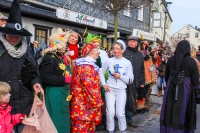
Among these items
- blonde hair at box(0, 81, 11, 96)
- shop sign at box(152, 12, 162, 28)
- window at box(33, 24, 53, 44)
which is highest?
shop sign at box(152, 12, 162, 28)

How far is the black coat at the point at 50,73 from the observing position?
3.77 meters

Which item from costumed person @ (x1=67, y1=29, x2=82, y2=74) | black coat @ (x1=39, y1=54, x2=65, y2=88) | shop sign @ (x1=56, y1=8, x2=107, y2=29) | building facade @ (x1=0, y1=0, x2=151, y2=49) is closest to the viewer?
black coat @ (x1=39, y1=54, x2=65, y2=88)

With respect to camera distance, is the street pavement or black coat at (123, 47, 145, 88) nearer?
the street pavement

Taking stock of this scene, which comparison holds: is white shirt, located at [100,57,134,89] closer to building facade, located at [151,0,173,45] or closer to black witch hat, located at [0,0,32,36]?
black witch hat, located at [0,0,32,36]

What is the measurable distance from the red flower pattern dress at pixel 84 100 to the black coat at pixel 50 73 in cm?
42

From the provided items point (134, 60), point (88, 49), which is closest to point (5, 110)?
point (88, 49)

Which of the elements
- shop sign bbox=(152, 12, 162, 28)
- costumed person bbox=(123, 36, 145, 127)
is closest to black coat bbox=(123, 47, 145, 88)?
costumed person bbox=(123, 36, 145, 127)

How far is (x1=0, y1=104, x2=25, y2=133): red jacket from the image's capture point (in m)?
2.82

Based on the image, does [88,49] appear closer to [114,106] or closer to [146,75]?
[114,106]

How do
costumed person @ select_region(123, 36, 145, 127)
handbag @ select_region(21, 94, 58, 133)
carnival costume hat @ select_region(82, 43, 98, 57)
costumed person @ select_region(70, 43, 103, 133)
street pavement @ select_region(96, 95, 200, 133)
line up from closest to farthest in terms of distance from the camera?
handbag @ select_region(21, 94, 58, 133) → costumed person @ select_region(70, 43, 103, 133) → carnival costume hat @ select_region(82, 43, 98, 57) → street pavement @ select_region(96, 95, 200, 133) → costumed person @ select_region(123, 36, 145, 127)

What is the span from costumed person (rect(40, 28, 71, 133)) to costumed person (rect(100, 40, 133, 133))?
104 cm

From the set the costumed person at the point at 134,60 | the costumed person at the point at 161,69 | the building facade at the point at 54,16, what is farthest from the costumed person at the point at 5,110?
the costumed person at the point at 161,69

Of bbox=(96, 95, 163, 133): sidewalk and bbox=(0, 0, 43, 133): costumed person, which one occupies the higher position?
bbox=(0, 0, 43, 133): costumed person

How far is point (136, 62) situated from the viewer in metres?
5.94
